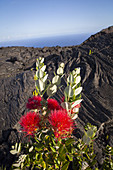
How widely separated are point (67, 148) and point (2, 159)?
1.23 meters

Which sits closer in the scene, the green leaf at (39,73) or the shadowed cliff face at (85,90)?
the green leaf at (39,73)

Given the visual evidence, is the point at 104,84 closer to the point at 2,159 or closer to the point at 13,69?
the point at 2,159

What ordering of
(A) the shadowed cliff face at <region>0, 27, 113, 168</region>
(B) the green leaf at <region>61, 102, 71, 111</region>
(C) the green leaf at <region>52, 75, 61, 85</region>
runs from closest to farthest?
(B) the green leaf at <region>61, 102, 71, 111</region> → (C) the green leaf at <region>52, 75, 61, 85</region> → (A) the shadowed cliff face at <region>0, 27, 113, 168</region>

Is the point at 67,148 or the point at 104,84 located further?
the point at 104,84

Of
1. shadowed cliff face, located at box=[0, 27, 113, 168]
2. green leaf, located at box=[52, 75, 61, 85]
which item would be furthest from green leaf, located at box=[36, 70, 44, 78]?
shadowed cliff face, located at box=[0, 27, 113, 168]

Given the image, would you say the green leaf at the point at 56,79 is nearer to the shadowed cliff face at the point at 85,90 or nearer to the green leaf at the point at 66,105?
the green leaf at the point at 66,105

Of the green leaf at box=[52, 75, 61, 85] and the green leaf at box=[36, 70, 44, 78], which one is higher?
the green leaf at box=[36, 70, 44, 78]

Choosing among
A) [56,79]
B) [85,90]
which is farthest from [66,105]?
[85,90]

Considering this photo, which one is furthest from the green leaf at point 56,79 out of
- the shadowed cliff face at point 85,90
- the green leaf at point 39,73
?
the shadowed cliff face at point 85,90

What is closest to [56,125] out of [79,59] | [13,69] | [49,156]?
[49,156]

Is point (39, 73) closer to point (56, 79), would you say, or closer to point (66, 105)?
point (56, 79)

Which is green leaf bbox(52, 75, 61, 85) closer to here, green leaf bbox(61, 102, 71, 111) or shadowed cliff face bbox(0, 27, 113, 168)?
green leaf bbox(61, 102, 71, 111)

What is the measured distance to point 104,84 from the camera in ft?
8.72

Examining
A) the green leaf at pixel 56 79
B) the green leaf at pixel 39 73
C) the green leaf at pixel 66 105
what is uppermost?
the green leaf at pixel 39 73
